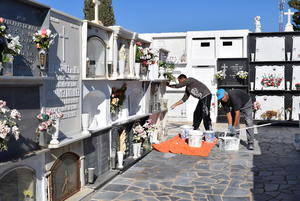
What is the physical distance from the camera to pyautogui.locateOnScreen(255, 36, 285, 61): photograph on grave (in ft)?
54.8

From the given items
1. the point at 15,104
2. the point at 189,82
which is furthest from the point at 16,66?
the point at 189,82

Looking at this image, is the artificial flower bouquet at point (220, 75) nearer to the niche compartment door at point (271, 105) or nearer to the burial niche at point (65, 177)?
the niche compartment door at point (271, 105)

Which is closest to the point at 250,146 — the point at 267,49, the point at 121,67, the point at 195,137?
the point at 195,137

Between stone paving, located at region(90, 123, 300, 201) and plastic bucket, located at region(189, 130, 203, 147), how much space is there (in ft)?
1.83

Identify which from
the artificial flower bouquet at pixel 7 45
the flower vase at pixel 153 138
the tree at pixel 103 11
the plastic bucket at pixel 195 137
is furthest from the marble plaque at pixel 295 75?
the artificial flower bouquet at pixel 7 45

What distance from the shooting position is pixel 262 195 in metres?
6.81

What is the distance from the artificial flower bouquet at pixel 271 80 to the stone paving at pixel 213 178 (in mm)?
6267

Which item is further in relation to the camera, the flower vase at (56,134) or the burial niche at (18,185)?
the flower vase at (56,134)

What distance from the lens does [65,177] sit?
20.9ft

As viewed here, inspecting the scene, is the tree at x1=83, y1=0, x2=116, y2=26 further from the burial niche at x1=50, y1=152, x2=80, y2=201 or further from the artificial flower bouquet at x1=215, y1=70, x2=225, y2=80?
the burial niche at x1=50, y1=152, x2=80, y2=201

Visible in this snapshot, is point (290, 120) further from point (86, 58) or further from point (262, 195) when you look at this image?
point (86, 58)

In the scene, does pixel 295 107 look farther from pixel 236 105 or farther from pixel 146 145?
pixel 146 145

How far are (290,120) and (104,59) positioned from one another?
11478mm

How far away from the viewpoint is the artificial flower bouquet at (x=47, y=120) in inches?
213
